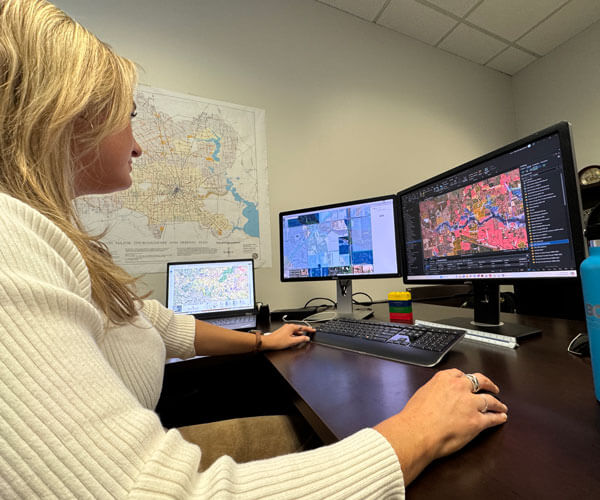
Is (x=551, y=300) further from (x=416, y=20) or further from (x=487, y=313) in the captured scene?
(x=416, y=20)

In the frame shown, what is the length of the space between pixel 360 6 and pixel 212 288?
2.19m

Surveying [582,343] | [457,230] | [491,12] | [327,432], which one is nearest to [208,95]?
[457,230]

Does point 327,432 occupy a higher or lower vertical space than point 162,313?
lower

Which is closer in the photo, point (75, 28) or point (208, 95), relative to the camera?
point (75, 28)

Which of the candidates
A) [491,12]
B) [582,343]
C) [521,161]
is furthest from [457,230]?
[491,12]

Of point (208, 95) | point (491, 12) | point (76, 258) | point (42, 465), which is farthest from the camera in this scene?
point (491, 12)

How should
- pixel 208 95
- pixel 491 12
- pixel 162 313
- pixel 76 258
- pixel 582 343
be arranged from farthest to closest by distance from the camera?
pixel 491 12 → pixel 208 95 → pixel 162 313 → pixel 582 343 → pixel 76 258

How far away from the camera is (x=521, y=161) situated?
72cm

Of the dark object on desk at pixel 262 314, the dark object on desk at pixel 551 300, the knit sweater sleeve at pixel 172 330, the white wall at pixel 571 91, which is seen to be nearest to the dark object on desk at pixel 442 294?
the dark object on desk at pixel 551 300

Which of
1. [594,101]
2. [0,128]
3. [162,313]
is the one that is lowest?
[162,313]

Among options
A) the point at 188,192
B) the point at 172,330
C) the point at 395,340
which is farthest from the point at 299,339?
the point at 188,192

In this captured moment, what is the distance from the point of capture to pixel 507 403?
43 cm

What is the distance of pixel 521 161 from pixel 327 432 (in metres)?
0.77

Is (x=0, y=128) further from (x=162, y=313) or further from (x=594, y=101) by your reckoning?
(x=594, y=101)
